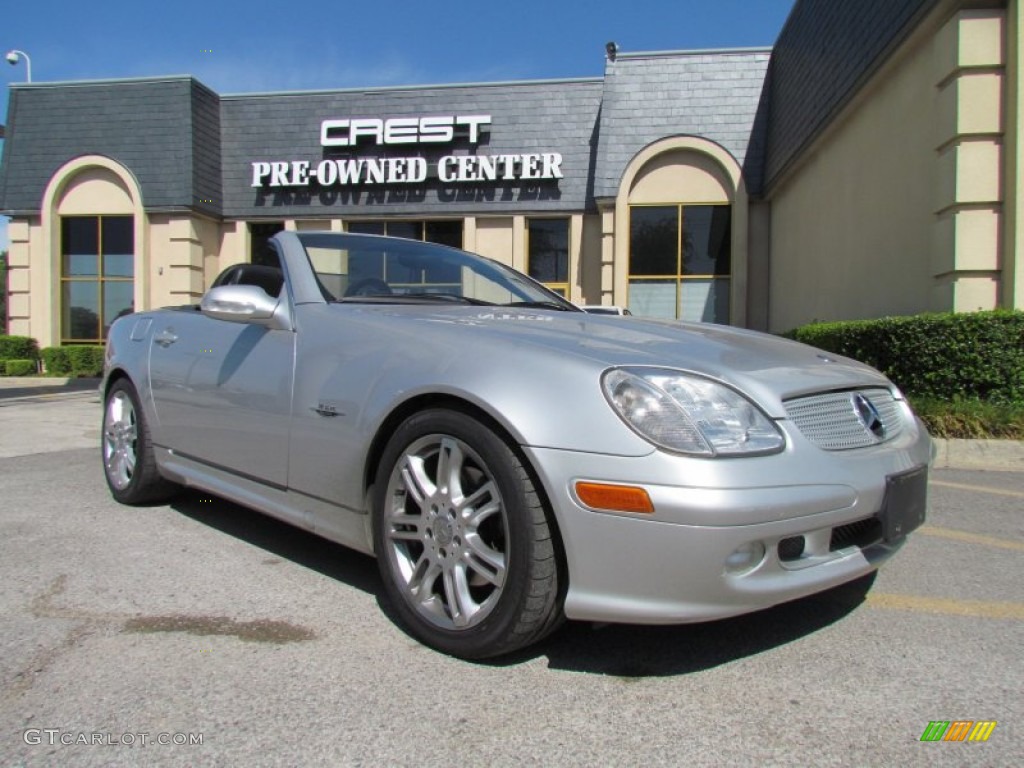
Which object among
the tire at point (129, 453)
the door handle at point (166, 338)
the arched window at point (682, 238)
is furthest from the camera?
the arched window at point (682, 238)

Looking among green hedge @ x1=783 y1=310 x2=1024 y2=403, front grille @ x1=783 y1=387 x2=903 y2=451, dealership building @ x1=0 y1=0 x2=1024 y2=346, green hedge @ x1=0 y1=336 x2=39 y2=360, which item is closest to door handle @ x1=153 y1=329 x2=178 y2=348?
front grille @ x1=783 y1=387 x2=903 y2=451

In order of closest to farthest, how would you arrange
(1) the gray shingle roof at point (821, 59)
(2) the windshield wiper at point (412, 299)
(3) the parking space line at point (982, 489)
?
(2) the windshield wiper at point (412, 299) → (3) the parking space line at point (982, 489) → (1) the gray shingle roof at point (821, 59)

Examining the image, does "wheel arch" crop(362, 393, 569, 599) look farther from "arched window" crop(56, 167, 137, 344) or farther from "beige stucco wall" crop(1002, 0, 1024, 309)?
"arched window" crop(56, 167, 137, 344)

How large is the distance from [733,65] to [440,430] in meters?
14.2

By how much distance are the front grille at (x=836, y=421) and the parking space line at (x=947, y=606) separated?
73 cm

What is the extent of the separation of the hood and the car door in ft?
1.60

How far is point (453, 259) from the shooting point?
3.91 metres

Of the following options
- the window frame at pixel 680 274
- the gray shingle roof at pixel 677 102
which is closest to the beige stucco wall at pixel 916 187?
the window frame at pixel 680 274

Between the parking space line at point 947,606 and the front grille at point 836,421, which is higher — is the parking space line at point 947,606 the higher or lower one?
the lower one

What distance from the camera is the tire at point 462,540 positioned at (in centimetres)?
213

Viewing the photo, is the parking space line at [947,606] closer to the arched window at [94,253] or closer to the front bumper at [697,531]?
the front bumper at [697,531]

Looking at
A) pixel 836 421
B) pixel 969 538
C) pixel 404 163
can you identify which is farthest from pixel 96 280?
pixel 836 421

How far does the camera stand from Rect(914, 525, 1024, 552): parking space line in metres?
3.65

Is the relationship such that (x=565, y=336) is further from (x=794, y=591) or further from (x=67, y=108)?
(x=67, y=108)
